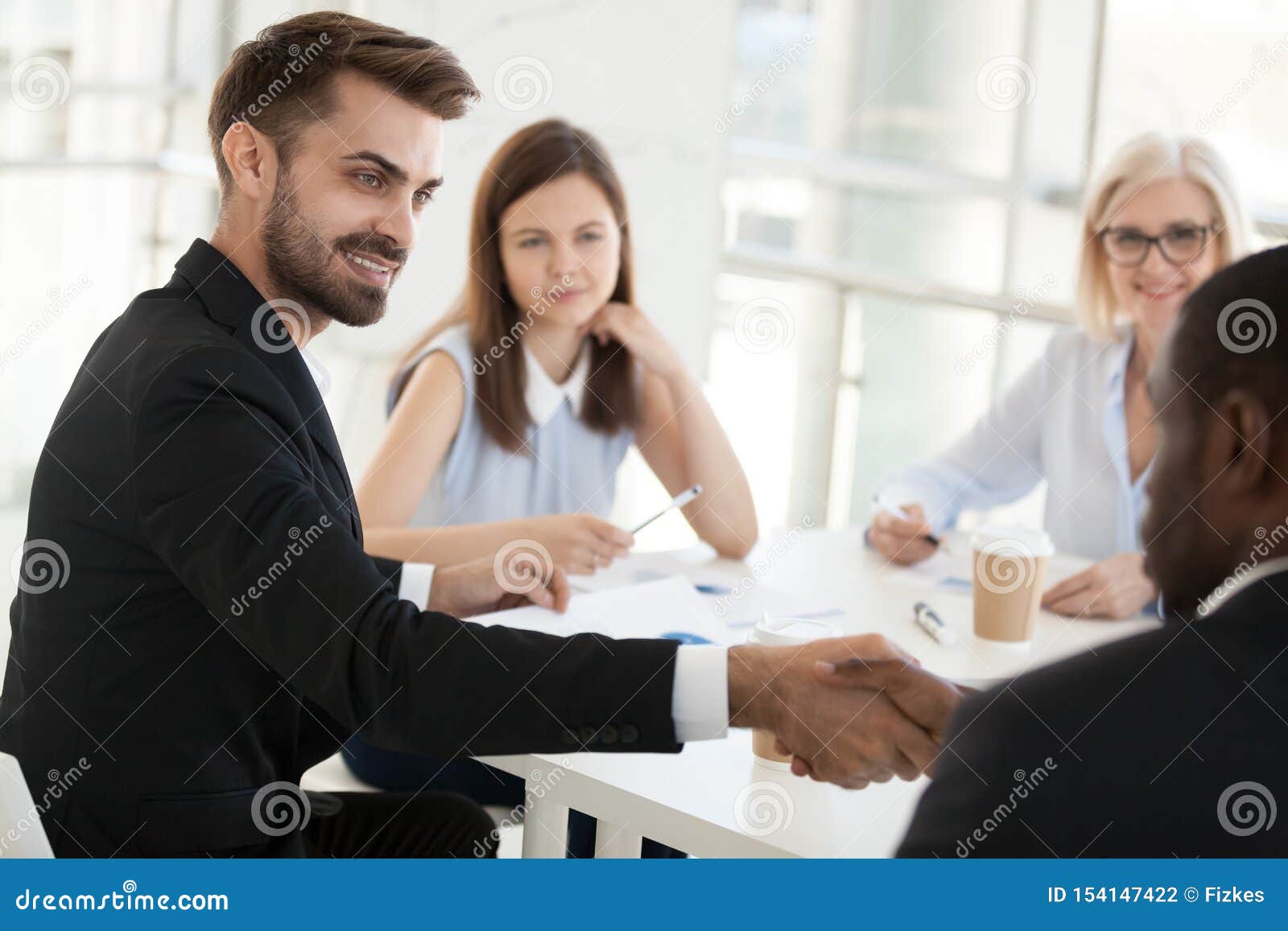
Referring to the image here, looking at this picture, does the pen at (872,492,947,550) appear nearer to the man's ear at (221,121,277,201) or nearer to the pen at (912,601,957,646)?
the pen at (912,601,957,646)

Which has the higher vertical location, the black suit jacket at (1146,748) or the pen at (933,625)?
the black suit jacket at (1146,748)

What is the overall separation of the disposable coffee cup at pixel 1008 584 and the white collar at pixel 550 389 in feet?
2.86

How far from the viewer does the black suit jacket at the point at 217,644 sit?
1123mm

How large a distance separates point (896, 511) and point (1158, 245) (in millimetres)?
691

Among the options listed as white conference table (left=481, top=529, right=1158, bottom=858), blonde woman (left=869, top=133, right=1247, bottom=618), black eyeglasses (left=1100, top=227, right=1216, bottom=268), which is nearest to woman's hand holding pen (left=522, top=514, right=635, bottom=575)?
white conference table (left=481, top=529, right=1158, bottom=858)

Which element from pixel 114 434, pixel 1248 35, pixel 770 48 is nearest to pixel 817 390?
pixel 770 48

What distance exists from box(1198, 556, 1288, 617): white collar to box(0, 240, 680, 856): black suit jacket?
1.56 feet

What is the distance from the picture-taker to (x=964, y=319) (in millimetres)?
3883

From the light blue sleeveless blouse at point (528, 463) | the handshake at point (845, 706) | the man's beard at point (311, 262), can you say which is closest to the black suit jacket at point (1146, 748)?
the handshake at point (845, 706)

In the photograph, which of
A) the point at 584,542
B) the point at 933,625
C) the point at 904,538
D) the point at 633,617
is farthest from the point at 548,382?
the point at 933,625

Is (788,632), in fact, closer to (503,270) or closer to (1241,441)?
(1241,441)

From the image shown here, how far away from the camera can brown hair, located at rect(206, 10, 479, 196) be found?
4.62 ft

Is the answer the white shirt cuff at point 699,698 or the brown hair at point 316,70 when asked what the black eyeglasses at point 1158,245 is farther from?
the white shirt cuff at point 699,698

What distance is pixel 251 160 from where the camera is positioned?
1437mm
